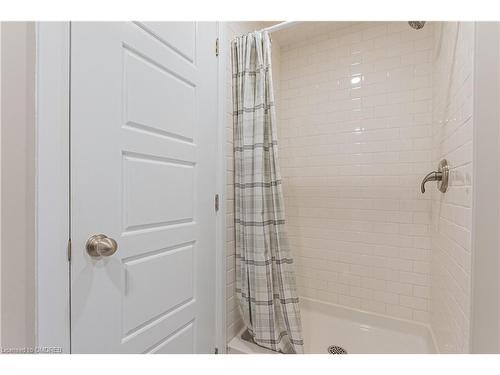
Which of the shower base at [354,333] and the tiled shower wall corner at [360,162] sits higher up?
the tiled shower wall corner at [360,162]

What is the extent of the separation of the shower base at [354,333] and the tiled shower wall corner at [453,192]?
0.15 metres

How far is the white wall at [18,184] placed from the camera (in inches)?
21.8

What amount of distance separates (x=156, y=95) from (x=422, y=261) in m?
1.64

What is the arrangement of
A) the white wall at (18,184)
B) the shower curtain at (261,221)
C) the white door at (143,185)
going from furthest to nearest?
the shower curtain at (261,221) < the white door at (143,185) < the white wall at (18,184)

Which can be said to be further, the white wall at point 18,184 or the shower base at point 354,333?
the shower base at point 354,333

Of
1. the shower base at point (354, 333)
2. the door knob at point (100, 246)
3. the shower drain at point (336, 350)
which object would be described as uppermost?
the door knob at point (100, 246)

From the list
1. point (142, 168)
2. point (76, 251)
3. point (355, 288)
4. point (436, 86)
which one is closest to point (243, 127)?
point (142, 168)

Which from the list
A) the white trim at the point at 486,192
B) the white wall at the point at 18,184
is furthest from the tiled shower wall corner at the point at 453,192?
the white wall at the point at 18,184

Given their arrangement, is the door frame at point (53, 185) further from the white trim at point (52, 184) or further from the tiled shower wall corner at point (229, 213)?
the tiled shower wall corner at point (229, 213)

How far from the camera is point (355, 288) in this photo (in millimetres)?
1593

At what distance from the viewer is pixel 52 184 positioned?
603 millimetres

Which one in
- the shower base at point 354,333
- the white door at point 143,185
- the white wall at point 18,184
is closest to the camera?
the white wall at point 18,184

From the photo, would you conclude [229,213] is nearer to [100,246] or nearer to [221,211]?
[221,211]
